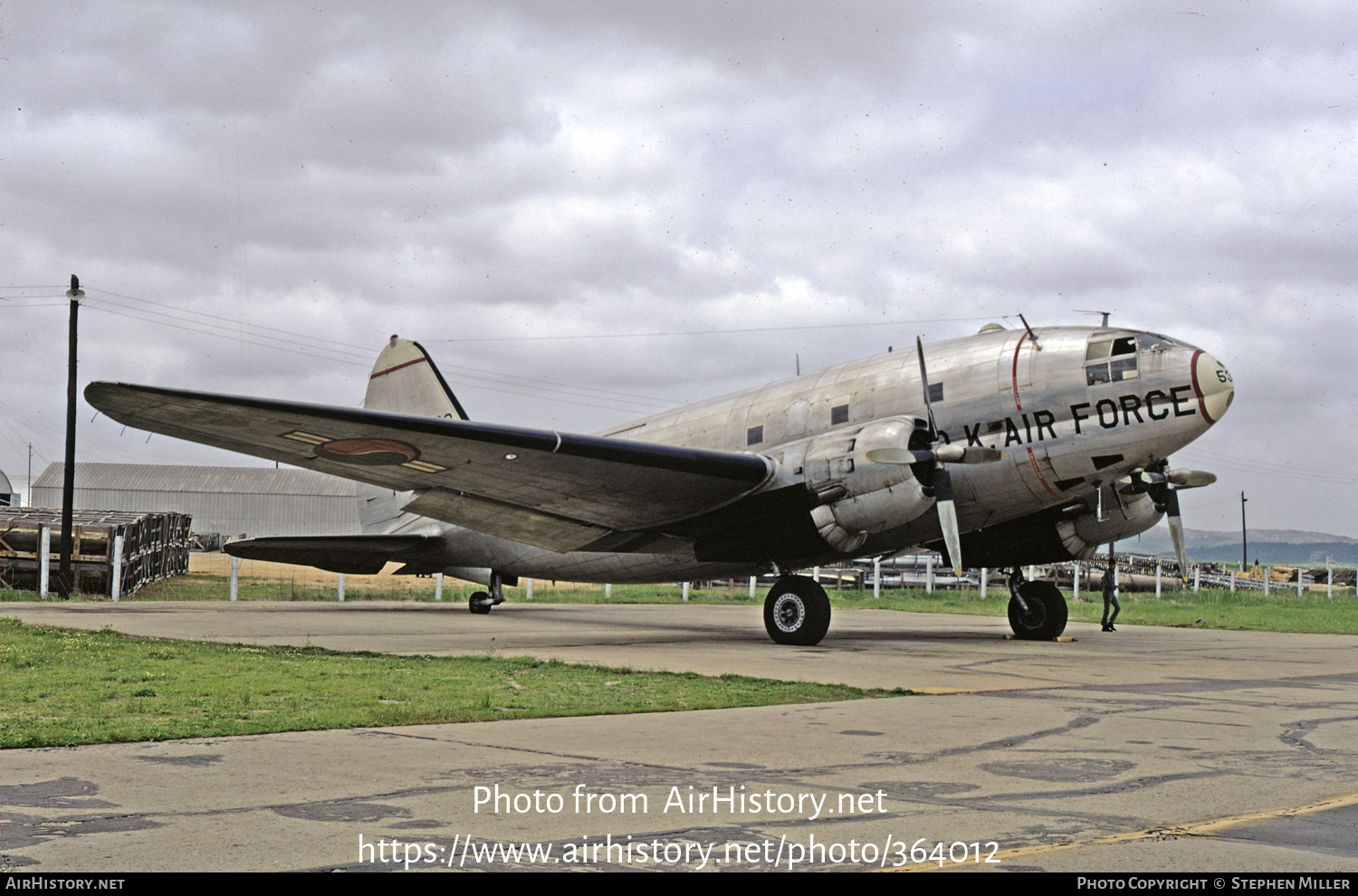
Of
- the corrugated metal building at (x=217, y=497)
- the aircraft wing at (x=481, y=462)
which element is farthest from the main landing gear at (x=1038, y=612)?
the corrugated metal building at (x=217, y=497)

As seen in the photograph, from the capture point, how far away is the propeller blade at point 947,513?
1627 cm

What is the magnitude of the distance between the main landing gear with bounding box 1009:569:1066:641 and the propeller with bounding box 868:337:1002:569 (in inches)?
199

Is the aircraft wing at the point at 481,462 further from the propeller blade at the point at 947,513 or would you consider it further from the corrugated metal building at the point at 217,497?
the corrugated metal building at the point at 217,497

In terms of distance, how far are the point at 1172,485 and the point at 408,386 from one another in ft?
52.6

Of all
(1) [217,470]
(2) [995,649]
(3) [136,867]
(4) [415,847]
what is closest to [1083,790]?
(4) [415,847]

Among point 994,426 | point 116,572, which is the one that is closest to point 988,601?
point 994,426

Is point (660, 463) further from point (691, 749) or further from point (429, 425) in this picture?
point (691, 749)

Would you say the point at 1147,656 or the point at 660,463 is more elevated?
the point at 660,463

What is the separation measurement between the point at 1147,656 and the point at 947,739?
993cm

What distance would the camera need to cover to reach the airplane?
616 inches

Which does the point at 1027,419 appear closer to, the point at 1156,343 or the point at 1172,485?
the point at 1156,343

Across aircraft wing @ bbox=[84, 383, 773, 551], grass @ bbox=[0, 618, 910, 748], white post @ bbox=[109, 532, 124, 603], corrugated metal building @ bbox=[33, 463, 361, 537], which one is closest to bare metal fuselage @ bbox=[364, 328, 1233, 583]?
aircraft wing @ bbox=[84, 383, 773, 551]

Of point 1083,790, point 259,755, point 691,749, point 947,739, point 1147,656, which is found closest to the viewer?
point 1083,790
